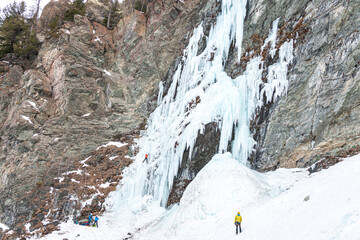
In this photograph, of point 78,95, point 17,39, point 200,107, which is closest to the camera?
point 200,107

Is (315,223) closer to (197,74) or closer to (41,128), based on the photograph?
(197,74)

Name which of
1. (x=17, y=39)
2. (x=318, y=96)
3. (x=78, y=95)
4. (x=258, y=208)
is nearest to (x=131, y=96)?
(x=78, y=95)

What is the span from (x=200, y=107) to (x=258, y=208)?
7740mm

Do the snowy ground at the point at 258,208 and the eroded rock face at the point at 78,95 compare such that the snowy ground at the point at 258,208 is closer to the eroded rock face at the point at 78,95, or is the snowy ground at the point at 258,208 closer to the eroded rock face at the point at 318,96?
the eroded rock face at the point at 318,96

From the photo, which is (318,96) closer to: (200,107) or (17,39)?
(200,107)

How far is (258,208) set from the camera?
10305 millimetres

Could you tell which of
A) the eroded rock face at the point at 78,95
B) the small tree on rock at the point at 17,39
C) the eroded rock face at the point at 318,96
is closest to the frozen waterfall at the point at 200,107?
the eroded rock face at the point at 318,96

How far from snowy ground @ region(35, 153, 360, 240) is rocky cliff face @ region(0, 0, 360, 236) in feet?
5.91

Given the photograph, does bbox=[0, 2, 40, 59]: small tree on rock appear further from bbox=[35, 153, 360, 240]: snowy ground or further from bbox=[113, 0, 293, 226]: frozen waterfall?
bbox=[35, 153, 360, 240]: snowy ground

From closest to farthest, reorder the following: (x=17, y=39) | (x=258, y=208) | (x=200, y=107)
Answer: (x=258, y=208) < (x=200, y=107) < (x=17, y=39)

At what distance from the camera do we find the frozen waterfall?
49.6 feet

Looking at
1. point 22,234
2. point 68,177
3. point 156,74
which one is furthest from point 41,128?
point 156,74

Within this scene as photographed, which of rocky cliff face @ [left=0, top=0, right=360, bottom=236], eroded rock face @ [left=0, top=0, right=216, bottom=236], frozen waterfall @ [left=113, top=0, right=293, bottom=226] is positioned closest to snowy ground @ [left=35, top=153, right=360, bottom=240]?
frozen waterfall @ [left=113, top=0, right=293, bottom=226]

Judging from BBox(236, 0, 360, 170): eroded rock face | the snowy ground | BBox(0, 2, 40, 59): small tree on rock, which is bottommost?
the snowy ground
